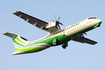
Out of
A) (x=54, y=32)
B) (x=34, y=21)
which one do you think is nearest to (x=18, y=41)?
(x=34, y=21)

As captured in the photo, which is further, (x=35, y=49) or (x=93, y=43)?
(x=93, y=43)

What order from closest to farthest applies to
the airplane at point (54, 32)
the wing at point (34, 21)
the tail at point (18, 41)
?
the airplane at point (54, 32) < the wing at point (34, 21) < the tail at point (18, 41)

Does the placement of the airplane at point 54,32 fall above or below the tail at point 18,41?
below

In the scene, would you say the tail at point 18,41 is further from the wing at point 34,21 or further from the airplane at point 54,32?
the wing at point 34,21

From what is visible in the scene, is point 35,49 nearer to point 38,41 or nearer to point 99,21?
point 38,41

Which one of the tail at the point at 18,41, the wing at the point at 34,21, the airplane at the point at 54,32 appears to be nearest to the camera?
the airplane at the point at 54,32

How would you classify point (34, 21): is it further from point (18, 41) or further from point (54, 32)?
point (18, 41)

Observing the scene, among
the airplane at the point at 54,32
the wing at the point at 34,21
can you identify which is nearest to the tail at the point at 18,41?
the airplane at the point at 54,32

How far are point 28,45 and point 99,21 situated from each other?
11.3 m

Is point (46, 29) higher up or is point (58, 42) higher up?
point (46, 29)

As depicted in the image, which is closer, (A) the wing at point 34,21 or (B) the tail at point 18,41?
(A) the wing at point 34,21

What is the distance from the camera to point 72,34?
26.1m

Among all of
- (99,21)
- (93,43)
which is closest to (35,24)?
(99,21)

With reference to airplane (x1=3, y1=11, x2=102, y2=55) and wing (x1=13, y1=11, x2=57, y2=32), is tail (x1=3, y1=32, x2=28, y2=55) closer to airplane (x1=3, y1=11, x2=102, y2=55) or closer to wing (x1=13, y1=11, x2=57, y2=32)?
airplane (x1=3, y1=11, x2=102, y2=55)
